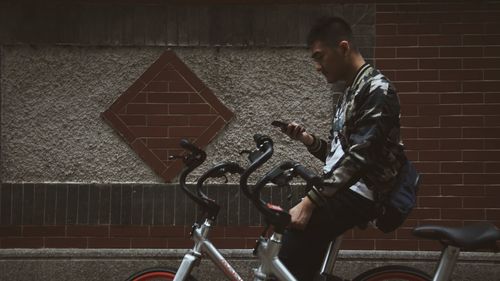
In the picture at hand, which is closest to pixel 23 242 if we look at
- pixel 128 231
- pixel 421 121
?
pixel 128 231

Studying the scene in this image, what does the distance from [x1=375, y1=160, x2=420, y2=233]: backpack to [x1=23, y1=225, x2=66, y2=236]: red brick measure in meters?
3.16

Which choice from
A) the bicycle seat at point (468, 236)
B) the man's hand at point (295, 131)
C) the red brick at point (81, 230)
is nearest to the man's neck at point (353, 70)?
the man's hand at point (295, 131)

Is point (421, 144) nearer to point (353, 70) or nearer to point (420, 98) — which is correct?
point (420, 98)

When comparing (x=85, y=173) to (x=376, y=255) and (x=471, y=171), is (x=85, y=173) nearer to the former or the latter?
(x=376, y=255)

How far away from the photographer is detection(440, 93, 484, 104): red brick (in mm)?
5586

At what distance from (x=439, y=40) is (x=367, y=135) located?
2810 millimetres

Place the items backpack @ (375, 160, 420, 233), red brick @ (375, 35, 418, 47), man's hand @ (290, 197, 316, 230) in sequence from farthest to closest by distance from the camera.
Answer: red brick @ (375, 35, 418, 47)
backpack @ (375, 160, 420, 233)
man's hand @ (290, 197, 316, 230)

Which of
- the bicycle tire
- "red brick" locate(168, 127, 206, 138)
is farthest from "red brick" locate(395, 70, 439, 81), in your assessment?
the bicycle tire

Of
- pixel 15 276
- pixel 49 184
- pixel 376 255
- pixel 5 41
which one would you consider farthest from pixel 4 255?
pixel 376 255

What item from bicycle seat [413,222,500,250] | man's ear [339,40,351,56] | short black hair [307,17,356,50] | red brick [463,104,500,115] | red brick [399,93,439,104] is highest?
short black hair [307,17,356,50]

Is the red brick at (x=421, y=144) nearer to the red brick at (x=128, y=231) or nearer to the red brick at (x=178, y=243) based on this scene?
the red brick at (x=178, y=243)

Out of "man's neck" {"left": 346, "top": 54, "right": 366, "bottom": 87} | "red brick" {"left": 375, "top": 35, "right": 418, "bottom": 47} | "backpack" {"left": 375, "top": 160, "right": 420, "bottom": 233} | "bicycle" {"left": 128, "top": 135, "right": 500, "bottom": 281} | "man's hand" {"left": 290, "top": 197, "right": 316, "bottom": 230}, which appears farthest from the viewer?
"red brick" {"left": 375, "top": 35, "right": 418, "bottom": 47}

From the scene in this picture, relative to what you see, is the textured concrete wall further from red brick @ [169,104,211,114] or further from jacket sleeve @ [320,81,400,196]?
jacket sleeve @ [320,81,400,196]

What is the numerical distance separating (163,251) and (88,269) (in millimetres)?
624
